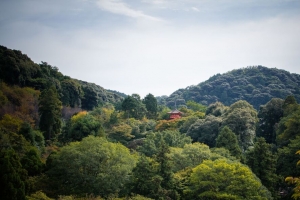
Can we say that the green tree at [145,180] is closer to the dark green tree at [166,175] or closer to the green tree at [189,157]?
the dark green tree at [166,175]

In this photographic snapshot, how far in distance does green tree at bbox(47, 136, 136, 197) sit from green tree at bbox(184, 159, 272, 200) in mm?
4728

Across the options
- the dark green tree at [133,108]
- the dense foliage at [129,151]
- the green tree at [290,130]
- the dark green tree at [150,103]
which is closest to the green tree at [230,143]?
the dense foliage at [129,151]

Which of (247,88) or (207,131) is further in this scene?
(247,88)

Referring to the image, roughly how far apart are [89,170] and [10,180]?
5960 millimetres

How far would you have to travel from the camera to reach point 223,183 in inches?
717

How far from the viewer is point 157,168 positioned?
64.8 ft

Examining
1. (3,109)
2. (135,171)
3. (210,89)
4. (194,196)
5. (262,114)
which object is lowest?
(194,196)

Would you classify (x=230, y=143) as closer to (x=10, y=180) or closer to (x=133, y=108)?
(x=10, y=180)

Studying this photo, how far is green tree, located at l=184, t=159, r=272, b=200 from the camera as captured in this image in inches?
695

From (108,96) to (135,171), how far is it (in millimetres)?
59779

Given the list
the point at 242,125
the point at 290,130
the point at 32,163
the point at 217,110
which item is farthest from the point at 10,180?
the point at 217,110

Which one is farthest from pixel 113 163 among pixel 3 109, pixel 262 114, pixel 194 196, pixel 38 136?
pixel 262 114

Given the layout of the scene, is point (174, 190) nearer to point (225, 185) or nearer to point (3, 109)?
point (225, 185)

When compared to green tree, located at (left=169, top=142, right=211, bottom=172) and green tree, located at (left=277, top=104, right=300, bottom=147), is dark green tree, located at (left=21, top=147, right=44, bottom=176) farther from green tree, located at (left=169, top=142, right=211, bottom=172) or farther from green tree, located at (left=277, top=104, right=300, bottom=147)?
green tree, located at (left=277, top=104, right=300, bottom=147)
